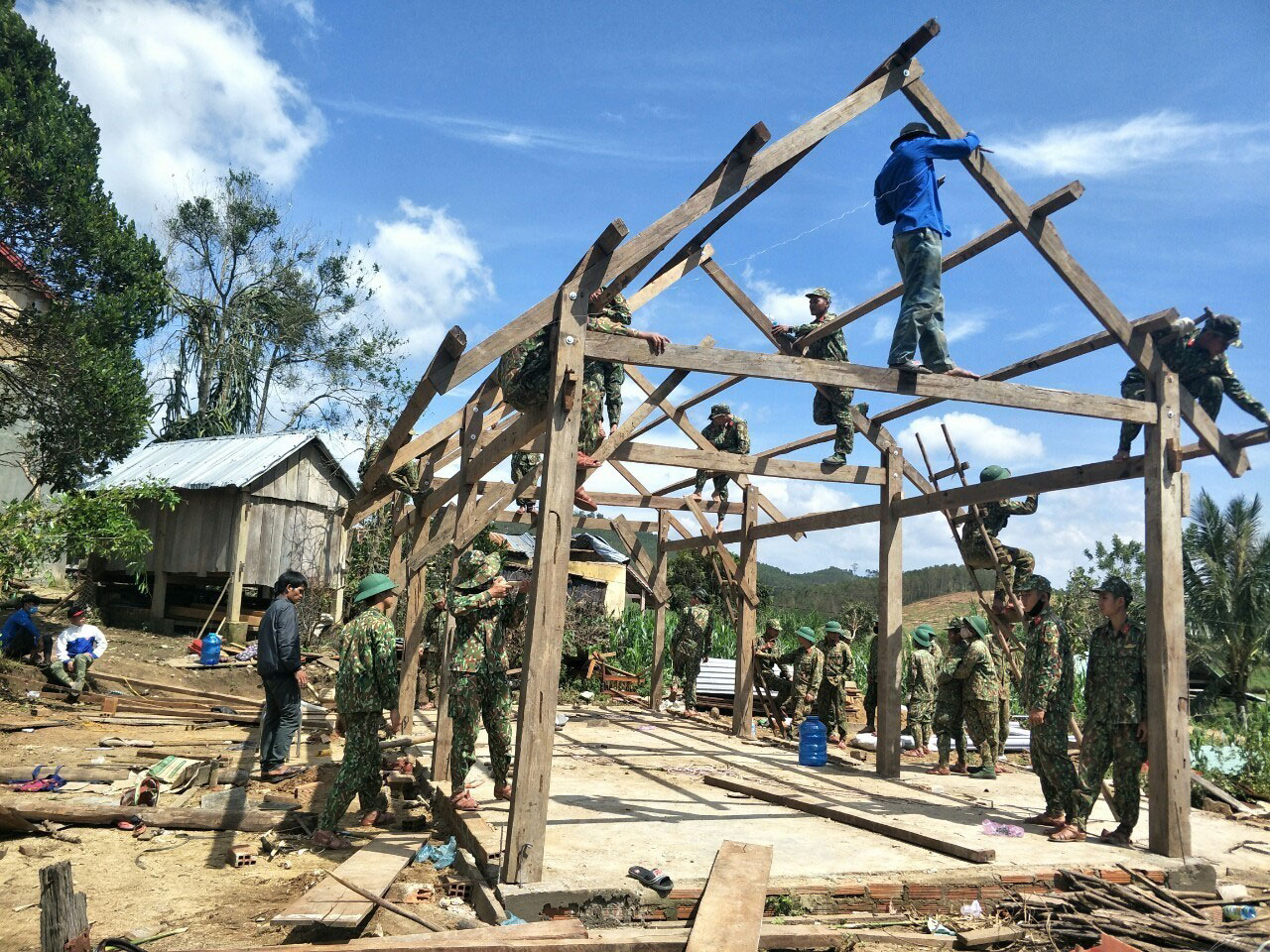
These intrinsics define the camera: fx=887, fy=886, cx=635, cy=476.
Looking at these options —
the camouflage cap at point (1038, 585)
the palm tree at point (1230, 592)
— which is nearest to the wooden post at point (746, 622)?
the camouflage cap at point (1038, 585)

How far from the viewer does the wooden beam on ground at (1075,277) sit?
6.61 meters

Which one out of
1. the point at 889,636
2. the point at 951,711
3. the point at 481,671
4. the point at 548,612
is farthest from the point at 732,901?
the point at 951,711

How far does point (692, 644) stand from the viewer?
15.6m

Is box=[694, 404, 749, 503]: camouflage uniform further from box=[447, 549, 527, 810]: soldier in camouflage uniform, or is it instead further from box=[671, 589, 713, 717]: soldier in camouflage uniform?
box=[447, 549, 527, 810]: soldier in camouflage uniform

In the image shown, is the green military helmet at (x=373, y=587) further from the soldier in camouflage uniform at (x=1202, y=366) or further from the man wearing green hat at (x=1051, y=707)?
the soldier in camouflage uniform at (x=1202, y=366)

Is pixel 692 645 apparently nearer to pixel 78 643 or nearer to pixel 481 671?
pixel 481 671

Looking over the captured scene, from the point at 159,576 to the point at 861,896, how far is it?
57.3ft

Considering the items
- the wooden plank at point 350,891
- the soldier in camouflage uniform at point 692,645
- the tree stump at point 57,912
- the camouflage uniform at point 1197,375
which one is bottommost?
the wooden plank at point 350,891

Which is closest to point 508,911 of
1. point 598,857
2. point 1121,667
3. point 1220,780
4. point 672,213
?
point 598,857

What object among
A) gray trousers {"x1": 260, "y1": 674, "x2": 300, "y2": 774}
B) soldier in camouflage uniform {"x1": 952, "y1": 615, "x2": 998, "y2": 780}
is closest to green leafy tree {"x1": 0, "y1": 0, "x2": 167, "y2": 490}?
gray trousers {"x1": 260, "y1": 674, "x2": 300, "y2": 774}

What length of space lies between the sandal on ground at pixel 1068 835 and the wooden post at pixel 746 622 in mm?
5700

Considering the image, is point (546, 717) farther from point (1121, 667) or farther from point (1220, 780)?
point (1220, 780)

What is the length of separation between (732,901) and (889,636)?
5.02 metres

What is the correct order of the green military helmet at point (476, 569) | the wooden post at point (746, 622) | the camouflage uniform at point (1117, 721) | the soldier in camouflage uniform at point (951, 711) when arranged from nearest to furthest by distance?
the camouflage uniform at point (1117, 721) → the green military helmet at point (476, 569) → the soldier in camouflage uniform at point (951, 711) → the wooden post at point (746, 622)
